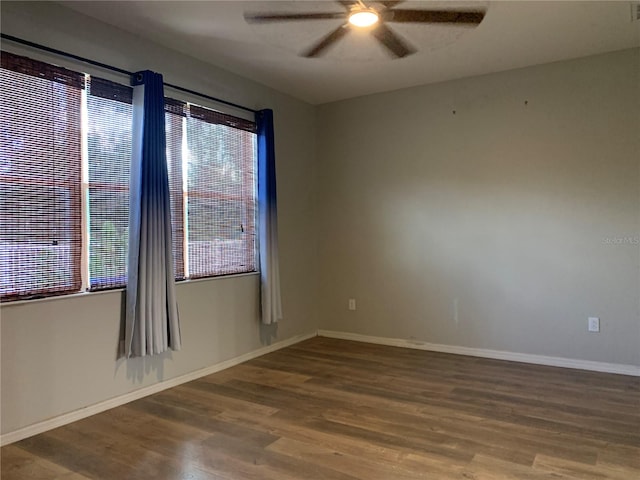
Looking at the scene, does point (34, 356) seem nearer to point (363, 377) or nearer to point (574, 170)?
point (363, 377)

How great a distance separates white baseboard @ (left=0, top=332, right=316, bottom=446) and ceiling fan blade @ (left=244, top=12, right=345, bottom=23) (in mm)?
2621

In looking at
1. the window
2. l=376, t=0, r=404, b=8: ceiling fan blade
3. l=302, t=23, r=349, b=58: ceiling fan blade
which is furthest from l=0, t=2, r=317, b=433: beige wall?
l=376, t=0, r=404, b=8: ceiling fan blade

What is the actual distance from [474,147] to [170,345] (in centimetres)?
323

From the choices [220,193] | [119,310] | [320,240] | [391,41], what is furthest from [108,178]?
[320,240]

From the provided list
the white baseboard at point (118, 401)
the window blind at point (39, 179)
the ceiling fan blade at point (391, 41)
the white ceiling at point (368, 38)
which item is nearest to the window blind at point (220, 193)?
the white ceiling at point (368, 38)

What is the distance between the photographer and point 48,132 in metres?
2.84

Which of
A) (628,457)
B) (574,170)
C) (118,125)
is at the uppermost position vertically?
(118,125)

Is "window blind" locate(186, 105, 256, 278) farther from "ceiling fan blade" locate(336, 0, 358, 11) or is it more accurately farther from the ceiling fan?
"ceiling fan blade" locate(336, 0, 358, 11)

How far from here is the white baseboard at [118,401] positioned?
269cm

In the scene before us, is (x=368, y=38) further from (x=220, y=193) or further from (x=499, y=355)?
(x=499, y=355)

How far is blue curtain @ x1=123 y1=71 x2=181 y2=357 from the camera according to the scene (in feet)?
10.5

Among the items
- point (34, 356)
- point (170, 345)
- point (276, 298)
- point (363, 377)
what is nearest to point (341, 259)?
point (276, 298)

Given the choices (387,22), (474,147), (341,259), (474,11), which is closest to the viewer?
(474,11)

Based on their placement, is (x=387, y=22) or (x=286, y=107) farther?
(x=286, y=107)
